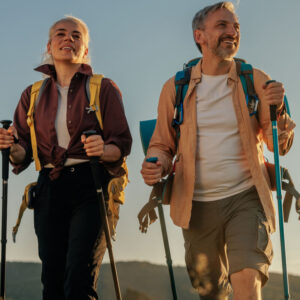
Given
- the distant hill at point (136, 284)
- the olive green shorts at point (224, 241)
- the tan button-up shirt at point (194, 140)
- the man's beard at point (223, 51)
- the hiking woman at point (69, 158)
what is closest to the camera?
the olive green shorts at point (224, 241)

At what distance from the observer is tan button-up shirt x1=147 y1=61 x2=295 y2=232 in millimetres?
5504

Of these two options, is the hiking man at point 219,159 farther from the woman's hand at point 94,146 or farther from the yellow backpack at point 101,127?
the woman's hand at point 94,146

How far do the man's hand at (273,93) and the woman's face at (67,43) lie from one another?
204 cm

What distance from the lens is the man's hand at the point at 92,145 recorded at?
5434mm

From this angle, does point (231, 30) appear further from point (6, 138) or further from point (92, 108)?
point (6, 138)

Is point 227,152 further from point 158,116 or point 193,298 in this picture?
point 193,298

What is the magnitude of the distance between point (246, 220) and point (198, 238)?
2.23ft

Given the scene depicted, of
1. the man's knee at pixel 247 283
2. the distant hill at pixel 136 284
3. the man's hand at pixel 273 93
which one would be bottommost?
the distant hill at pixel 136 284

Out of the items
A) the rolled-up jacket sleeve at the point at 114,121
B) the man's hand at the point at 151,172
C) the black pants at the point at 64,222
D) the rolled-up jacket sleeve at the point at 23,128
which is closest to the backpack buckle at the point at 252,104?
the man's hand at the point at 151,172

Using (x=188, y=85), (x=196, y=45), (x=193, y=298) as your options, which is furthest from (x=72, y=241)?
(x=193, y=298)

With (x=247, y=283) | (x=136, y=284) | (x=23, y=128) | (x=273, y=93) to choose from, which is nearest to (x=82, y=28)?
(x=23, y=128)

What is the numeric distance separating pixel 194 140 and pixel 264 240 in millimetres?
1149

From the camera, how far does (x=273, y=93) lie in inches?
213

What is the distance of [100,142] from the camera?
17.9 feet
